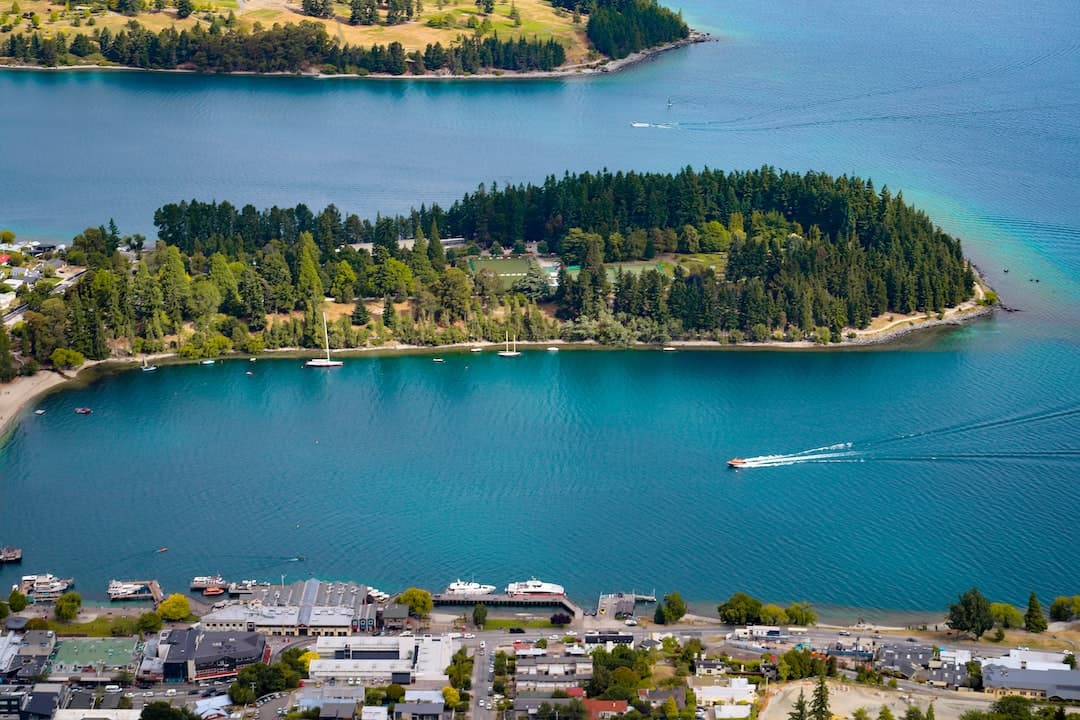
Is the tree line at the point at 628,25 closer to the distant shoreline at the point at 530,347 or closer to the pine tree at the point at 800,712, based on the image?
the distant shoreline at the point at 530,347

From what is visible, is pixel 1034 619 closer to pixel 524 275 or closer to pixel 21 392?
pixel 524 275

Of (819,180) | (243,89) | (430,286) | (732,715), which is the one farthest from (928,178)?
(732,715)

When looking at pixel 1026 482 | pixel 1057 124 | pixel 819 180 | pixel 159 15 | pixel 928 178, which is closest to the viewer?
pixel 1026 482

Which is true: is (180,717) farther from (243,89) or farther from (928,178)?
(243,89)

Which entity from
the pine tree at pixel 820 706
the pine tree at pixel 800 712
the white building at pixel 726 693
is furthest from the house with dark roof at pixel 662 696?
the pine tree at pixel 820 706

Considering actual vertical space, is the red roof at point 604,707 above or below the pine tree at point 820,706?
below

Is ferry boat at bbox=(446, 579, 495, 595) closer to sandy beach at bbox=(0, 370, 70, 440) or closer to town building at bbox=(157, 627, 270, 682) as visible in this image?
town building at bbox=(157, 627, 270, 682)

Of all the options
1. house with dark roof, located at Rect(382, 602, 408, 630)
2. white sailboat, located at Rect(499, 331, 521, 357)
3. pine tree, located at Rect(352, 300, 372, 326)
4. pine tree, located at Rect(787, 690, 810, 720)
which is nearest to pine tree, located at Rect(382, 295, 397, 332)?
pine tree, located at Rect(352, 300, 372, 326)
